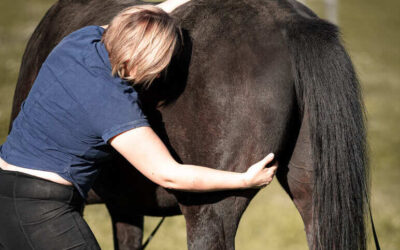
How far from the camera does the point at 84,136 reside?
1.90 metres

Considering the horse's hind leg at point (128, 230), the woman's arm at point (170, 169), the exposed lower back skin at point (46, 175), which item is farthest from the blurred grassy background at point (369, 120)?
the horse's hind leg at point (128, 230)

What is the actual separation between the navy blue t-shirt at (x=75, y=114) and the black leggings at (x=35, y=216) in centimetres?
7

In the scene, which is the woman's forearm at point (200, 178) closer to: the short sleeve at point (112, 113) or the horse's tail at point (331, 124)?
the short sleeve at point (112, 113)

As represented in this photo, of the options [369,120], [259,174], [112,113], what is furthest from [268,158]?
[369,120]

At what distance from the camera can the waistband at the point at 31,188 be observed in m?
1.94

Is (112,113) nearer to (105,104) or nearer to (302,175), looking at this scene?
(105,104)

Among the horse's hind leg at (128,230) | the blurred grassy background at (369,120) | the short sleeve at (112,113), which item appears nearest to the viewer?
the short sleeve at (112,113)

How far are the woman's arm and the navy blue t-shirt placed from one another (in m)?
0.05

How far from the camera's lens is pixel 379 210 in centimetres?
608

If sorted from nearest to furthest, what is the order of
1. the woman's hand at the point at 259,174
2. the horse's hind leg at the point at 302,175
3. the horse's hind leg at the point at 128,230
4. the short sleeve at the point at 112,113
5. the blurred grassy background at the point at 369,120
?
the short sleeve at the point at 112,113 → the woman's hand at the point at 259,174 → the horse's hind leg at the point at 302,175 → the horse's hind leg at the point at 128,230 → the blurred grassy background at the point at 369,120

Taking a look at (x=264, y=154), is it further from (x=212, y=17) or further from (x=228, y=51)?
(x=212, y=17)

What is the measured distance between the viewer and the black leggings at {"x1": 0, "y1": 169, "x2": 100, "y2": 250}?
1937mm

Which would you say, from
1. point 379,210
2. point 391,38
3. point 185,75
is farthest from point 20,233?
point 391,38

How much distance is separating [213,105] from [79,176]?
64 cm
